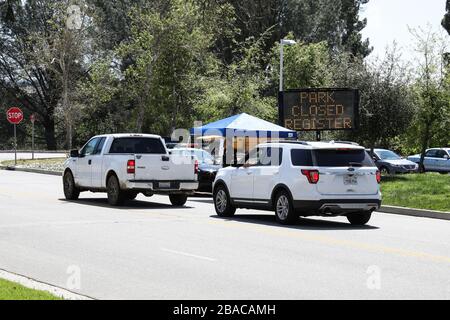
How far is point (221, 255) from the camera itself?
1260 cm

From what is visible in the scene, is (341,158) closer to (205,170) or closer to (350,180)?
(350,180)

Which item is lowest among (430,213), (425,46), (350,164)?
(430,213)

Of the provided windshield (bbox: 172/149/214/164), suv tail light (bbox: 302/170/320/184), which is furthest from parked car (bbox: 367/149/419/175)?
suv tail light (bbox: 302/170/320/184)

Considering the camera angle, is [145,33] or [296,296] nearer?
[296,296]

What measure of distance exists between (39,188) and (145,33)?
951 inches

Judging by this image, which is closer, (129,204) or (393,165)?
(129,204)

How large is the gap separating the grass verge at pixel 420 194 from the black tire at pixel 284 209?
5811 mm

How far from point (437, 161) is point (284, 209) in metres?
29.3

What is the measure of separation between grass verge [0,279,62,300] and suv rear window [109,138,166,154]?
14.3m

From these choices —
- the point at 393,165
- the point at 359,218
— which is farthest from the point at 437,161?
the point at 359,218

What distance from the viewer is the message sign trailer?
29.9 meters
